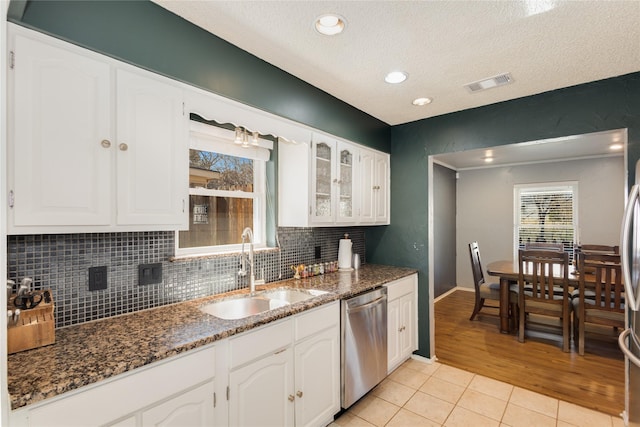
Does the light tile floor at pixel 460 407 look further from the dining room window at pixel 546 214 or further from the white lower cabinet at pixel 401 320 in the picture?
the dining room window at pixel 546 214

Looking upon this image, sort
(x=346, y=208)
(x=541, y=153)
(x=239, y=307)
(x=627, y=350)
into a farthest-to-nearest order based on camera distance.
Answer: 1. (x=541, y=153)
2. (x=346, y=208)
3. (x=239, y=307)
4. (x=627, y=350)

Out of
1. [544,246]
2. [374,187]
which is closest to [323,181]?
[374,187]

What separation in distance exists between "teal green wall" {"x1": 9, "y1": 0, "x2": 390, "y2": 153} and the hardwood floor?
279cm

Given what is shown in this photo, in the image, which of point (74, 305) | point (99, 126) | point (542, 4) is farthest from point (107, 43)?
point (542, 4)

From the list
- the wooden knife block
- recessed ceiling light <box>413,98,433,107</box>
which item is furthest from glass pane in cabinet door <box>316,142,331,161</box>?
the wooden knife block

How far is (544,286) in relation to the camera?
11.2ft

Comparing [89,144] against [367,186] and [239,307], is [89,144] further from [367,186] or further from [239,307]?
[367,186]

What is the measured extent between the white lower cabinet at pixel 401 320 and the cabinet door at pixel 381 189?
691 millimetres

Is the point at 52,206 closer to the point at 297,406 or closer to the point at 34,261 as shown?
the point at 34,261

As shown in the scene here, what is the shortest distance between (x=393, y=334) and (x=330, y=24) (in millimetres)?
2479

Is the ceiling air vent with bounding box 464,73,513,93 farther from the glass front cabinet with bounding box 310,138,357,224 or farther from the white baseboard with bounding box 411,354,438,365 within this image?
the white baseboard with bounding box 411,354,438,365

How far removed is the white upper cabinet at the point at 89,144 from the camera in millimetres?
1163

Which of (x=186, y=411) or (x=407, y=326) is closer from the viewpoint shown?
(x=186, y=411)

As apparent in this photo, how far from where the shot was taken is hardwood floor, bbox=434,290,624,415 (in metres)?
2.51
